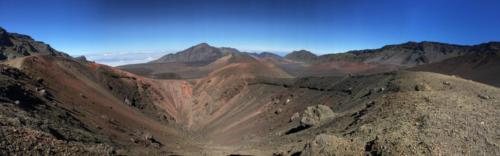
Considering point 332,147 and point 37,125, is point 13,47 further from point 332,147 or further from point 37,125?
point 332,147

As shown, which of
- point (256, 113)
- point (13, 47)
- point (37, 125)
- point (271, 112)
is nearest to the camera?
point (37, 125)

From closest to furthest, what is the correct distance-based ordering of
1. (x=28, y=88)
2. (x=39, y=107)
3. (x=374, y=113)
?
(x=374, y=113)
(x=39, y=107)
(x=28, y=88)

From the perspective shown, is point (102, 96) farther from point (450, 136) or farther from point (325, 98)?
point (450, 136)

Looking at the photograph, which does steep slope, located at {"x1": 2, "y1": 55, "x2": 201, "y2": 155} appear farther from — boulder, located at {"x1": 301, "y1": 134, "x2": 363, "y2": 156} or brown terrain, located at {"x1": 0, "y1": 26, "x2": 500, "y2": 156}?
boulder, located at {"x1": 301, "y1": 134, "x2": 363, "y2": 156}

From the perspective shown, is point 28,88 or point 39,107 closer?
point 39,107

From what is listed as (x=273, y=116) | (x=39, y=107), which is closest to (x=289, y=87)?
(x=273, y=116)

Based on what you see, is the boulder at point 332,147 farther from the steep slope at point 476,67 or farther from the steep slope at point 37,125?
the steep slope at point 476,67

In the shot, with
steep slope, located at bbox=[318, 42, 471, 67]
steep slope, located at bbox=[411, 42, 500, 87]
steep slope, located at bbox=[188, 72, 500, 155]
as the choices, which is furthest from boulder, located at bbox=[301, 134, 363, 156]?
steep slope, located at bbox=[318, 42, 471, 67]

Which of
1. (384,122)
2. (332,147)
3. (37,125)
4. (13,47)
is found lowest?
(332,147)

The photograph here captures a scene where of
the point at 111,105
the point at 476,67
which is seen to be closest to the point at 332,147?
the point at 111,105
